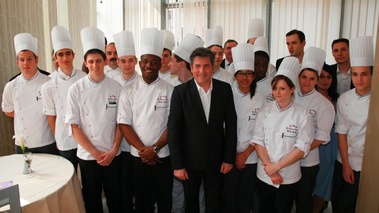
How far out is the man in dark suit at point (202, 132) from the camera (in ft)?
6.07

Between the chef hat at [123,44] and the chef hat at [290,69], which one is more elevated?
the chef hat at [123,44]

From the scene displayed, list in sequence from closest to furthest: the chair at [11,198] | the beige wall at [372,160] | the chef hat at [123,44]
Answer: the chair at [11,198]
the beige wall at [372,160]
the chef hat at [123,44]

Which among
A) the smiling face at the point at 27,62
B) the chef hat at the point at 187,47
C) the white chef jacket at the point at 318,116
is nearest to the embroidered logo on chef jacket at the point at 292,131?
the white chef jacket at the point at 318,116

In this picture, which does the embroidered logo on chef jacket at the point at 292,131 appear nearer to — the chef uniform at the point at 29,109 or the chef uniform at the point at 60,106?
the chef uniform at the point at 60,106

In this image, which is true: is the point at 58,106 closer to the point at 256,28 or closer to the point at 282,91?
the point at 282,91

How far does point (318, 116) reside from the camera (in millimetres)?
2006

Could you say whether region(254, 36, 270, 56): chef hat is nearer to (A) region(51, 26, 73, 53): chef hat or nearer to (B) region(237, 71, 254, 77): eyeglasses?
(B) region(237, 71, 254, 77): eyeglasses

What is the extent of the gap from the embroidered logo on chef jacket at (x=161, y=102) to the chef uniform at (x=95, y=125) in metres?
0.31

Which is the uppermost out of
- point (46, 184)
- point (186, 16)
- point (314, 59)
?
point (186, 16)

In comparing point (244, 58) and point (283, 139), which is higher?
point (244, 58)

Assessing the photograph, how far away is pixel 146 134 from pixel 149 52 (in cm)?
56

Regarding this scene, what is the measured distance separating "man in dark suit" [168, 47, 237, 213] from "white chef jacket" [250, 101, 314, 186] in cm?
20

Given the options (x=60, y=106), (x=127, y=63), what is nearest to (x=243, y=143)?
(x=127, y=63)

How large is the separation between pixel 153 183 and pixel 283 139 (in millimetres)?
928
